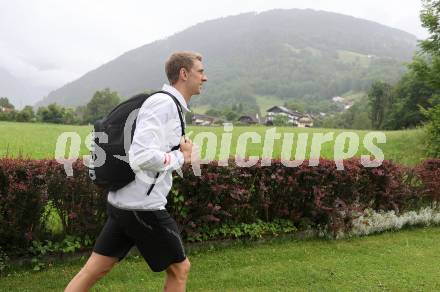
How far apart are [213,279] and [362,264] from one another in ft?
7.66

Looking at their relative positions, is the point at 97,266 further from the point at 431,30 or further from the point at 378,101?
the point at 378,101

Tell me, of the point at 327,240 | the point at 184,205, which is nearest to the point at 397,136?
the point at 327,240

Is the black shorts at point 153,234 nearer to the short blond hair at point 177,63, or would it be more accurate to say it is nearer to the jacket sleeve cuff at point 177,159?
the jacket sleeve cuff at point 177,159

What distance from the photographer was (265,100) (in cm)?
19338

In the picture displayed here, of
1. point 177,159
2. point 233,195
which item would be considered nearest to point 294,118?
point 233,195

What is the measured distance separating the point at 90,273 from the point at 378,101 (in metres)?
87.0

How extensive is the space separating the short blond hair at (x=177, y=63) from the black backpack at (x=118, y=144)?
0.23 m

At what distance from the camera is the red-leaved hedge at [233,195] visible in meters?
5.71

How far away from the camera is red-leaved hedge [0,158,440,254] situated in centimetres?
571

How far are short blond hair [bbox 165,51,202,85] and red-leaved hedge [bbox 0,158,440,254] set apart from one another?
10.6ft

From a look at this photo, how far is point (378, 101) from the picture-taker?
83500 mm

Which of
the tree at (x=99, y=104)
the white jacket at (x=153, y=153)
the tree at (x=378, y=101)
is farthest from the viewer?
the tree at (x=99, y=104)

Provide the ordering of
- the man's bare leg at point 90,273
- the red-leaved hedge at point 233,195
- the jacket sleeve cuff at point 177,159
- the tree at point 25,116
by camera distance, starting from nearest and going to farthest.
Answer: the jacket sleeve cuff at point 177,159
the man's bare leg at point 90,273
the red-leaved hedge at point 233,195
the tree at point 25,116

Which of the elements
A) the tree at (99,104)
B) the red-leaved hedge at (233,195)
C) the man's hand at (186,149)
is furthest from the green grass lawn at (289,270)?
the tree at (99,104)
